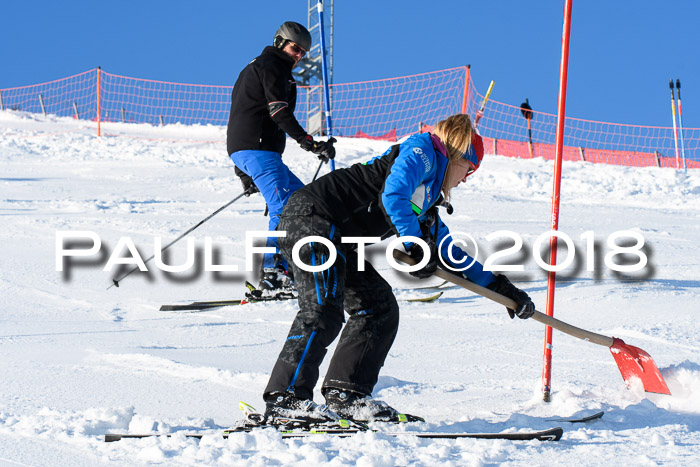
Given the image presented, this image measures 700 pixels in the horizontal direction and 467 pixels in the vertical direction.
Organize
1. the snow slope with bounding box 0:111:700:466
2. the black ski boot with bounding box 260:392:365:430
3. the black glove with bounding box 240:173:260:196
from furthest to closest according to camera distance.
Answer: the black glove with bounding box 240:173:260:196, the black ski boot with bounding box 260:392:365:430, the snow slope with bounding box 0:111:700:466

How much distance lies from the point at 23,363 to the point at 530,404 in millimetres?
2467

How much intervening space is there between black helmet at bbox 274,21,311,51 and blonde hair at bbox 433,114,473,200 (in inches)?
89.8

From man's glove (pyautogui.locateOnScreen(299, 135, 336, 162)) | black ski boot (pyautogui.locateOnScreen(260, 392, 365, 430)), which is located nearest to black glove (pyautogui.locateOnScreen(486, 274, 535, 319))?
black ski boot (pyautogui.locateOnScreen(260, 392, 365, 430))

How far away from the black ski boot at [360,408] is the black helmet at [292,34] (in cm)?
277

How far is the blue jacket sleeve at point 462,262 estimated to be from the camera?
3303 millimetres

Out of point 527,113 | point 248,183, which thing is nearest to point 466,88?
point 527,113

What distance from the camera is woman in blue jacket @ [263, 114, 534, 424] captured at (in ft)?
9.35

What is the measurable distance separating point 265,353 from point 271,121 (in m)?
1.79

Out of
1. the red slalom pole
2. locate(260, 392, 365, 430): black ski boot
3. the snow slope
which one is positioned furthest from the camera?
the red slalom pole

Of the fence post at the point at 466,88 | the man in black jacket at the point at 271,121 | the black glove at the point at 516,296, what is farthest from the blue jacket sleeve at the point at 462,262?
the fence post at the point at 466,88

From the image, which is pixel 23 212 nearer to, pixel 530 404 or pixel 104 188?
pixel 104 188

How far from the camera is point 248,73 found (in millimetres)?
5160

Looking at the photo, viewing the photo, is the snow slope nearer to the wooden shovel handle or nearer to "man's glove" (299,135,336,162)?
the wooden shovel handle

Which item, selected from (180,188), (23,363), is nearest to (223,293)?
(23,363)
